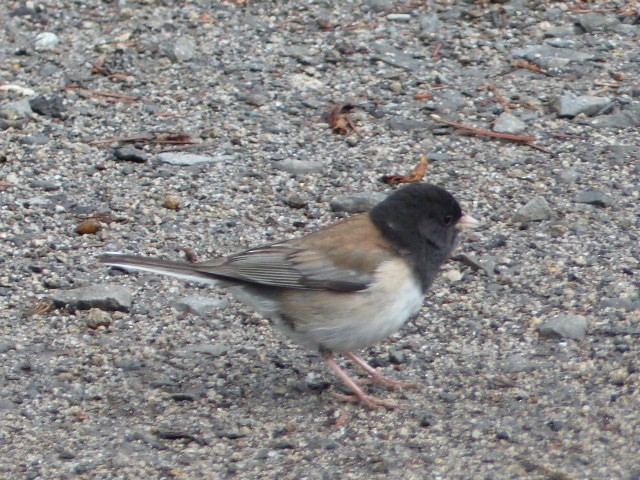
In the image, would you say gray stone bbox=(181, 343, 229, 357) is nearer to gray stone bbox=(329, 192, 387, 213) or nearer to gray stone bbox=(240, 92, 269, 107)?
gray stone bbox=(329, 192, 387, 213)

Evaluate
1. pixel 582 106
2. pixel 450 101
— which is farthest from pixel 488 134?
pixel 582 106

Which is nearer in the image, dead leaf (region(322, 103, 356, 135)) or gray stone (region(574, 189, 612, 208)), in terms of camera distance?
gray stone (region(574, 189, 612, 208))

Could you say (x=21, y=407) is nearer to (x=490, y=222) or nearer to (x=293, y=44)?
(x=490, y=222)

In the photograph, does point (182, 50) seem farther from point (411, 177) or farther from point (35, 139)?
point (411, 177)

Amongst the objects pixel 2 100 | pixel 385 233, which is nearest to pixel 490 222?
pixel 385 233

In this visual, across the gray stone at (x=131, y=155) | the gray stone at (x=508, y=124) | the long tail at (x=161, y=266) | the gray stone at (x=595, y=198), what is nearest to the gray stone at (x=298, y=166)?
the gray stone at (x=131, y=155)

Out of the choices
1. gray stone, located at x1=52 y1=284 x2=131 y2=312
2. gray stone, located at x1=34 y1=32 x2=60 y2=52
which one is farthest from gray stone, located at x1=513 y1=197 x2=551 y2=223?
gray stone, located at x1=34 y1=32 x2=60 y2=52
